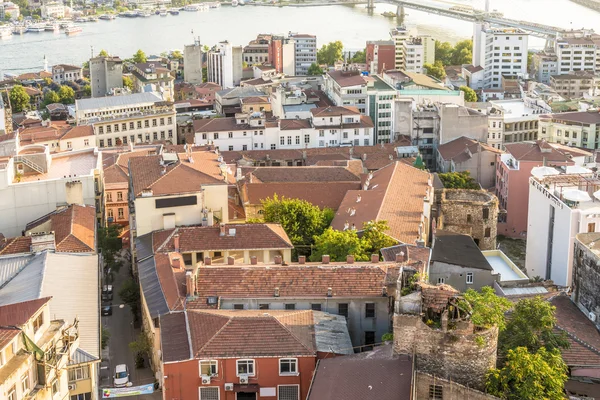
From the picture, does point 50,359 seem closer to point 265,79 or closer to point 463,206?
point 463,206

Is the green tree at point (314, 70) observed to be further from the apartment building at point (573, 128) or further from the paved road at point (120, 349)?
the paved road at point (120, 349)

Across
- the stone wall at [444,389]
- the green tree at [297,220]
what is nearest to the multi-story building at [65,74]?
the green tree at [297,220]

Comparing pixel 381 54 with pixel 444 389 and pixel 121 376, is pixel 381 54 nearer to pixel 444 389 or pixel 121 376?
pixel 121 376

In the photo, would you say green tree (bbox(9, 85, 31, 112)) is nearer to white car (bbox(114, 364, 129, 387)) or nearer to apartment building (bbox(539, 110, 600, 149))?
apartment building (bbox(539, 110, 600, 149))

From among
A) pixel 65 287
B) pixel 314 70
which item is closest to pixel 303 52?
pixel 314 70

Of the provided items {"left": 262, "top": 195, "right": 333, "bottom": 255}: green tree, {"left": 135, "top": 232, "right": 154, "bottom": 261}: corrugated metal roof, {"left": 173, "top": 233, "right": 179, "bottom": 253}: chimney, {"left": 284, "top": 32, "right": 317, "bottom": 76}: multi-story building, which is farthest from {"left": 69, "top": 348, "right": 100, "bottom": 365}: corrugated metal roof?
{"left": 284, "top": 32, "right": 317, "bottom": 76}: multi-story building

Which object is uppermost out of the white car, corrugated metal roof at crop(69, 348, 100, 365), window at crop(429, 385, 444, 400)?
window at crop(429, 385, 444, 400)
